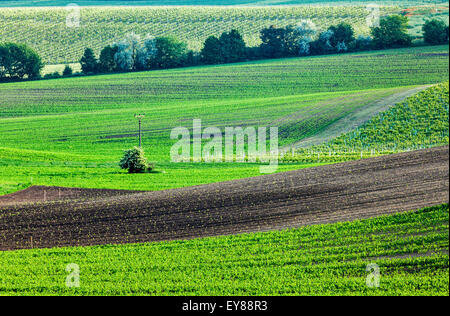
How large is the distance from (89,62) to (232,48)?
21.0 metres

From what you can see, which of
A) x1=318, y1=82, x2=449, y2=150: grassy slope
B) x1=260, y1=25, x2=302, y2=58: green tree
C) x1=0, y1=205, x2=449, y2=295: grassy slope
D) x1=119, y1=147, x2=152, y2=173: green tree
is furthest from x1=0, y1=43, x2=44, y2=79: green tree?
x1=0, y1=205, x2=449, y2=295: grassy slope

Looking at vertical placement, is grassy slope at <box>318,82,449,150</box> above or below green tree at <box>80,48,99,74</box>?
below

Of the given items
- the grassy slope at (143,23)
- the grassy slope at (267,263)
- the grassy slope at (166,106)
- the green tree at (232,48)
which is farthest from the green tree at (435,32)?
the grassy slope at (267,263)

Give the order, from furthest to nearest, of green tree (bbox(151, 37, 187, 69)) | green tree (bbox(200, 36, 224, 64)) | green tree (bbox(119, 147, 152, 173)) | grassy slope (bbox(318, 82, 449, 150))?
green tree (bbox(200, 36, 224, 64)) < green tree (bbox(151, 37, 187, 69)) < grassy slope (bbox(318, 82, 449, 150)) < green tree (bbox(119, 147, 152, 173))

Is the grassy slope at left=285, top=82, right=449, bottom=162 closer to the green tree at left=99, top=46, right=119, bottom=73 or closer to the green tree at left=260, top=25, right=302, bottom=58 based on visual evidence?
the green tree at left=260, top=25, right=302, bottom=58

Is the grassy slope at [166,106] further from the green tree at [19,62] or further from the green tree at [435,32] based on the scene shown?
the green tree at [19,62]

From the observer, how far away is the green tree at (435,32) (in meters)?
84.4

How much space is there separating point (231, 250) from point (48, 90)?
6290 centimetres

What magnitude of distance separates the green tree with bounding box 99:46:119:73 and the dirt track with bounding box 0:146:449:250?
54952mm

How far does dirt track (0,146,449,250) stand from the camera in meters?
26.4

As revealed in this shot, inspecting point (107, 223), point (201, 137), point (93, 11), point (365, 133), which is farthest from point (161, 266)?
point (93, 11)

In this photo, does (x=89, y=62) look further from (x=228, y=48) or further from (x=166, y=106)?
(x=228, y=48)

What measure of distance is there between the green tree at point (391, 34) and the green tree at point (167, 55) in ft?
90.6

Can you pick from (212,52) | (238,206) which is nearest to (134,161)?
(238,206)
